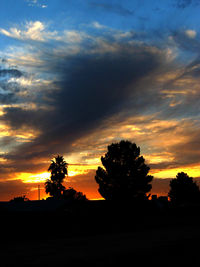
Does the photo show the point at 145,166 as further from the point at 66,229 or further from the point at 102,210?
the point at 66,229

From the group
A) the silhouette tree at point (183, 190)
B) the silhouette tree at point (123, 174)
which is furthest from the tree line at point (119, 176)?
the silhouette tree at point (183, 190)

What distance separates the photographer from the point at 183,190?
4198 inches

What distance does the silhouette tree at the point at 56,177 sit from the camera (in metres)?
67.9

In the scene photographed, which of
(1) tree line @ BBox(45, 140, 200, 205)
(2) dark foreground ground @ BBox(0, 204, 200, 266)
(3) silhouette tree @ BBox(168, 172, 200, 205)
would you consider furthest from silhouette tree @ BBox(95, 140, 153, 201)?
(3) silhouette tree @ BBox(168, 172, 200, 205)

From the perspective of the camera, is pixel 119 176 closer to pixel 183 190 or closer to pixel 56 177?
pixel 56 177

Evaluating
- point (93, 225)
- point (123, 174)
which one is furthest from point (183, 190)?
point (93, 225)

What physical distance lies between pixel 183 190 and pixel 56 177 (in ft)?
181

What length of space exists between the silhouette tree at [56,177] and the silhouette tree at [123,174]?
942 centimetres

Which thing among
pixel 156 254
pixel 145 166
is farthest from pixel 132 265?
pixel 145 166

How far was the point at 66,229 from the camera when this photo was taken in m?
39.2

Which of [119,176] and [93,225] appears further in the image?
[119,176]

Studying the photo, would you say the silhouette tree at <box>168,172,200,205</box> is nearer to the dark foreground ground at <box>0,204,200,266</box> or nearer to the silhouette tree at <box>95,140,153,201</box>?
the silhouette tree at <box>95,140,153,201</box>

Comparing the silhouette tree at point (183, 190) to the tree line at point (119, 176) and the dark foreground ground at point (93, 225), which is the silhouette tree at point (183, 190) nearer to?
the tree line at point (119, 176)

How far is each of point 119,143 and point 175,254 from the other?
50793mm
